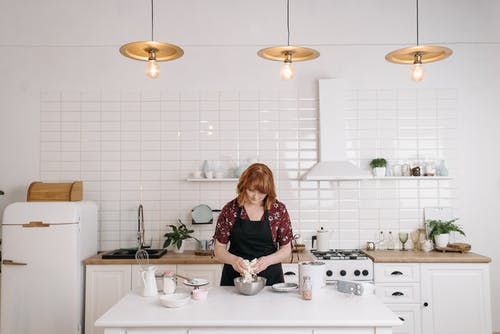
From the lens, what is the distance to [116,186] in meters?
4.84

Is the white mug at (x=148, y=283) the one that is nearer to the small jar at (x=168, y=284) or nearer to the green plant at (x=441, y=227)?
the small jar at (x=168, y=284)

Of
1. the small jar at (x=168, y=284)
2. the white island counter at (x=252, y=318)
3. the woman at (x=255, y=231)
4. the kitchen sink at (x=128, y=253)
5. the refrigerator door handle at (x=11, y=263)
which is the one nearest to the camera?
the white island counter at (x=252, y=318)

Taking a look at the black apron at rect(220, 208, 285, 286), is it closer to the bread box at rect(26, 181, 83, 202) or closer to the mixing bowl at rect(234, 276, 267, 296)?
the mixing bowl at rect(234, 276, 267, 296)

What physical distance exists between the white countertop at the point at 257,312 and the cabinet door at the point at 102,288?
1.51m

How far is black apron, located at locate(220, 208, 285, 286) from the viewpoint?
3234 mm

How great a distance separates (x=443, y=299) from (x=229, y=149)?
2.62m

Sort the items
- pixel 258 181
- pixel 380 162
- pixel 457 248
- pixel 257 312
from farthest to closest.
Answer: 1. pixel 380 162
2. pixel 457 248
3. pixel 258 181
4. pixel 257 312

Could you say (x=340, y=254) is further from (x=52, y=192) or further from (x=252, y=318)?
(x=52, y=192)

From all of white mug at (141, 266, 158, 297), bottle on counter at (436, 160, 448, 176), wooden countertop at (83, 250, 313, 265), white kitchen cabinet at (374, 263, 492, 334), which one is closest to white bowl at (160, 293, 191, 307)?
white mug at (141, 266, 158, 297)

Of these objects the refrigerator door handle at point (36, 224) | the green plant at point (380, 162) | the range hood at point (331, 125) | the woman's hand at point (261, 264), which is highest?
the range hood at point (331, 125)

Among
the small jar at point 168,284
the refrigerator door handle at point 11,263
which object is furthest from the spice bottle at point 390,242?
the refrigerator door handle at point 11,263

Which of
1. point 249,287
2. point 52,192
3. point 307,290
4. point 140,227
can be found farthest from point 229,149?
point 307,290

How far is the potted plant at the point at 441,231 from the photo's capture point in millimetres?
4520

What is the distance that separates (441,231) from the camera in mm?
4551
